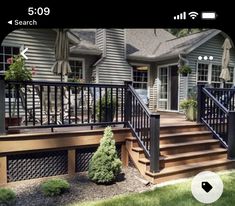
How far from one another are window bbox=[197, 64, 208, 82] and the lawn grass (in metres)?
7.02

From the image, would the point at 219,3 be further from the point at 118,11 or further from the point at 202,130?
the point at 202,130

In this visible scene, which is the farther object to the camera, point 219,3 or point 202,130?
point 202,130

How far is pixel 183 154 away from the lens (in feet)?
16.4

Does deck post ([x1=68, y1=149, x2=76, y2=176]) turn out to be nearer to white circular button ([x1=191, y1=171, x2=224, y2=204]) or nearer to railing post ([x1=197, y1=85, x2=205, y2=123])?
white circular button ([x1=191, y1=171, x2=224, y2=204])

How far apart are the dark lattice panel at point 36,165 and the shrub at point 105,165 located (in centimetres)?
61

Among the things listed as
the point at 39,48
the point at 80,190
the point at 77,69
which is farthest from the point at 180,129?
the point at 77,69

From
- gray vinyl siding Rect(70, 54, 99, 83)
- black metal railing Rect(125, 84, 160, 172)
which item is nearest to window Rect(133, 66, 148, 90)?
gray vinyl siding Rect(70, 54, 99, 83)

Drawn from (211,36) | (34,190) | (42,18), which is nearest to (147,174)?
(34,190)

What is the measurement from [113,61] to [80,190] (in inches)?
271

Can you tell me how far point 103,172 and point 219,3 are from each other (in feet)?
10.6

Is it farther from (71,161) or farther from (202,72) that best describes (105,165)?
(202,72)

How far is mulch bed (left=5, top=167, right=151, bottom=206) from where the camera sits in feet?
11.5

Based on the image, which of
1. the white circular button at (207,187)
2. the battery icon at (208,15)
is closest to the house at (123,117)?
the white circular button at (207,187)

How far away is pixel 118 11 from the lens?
1272 millimetres
